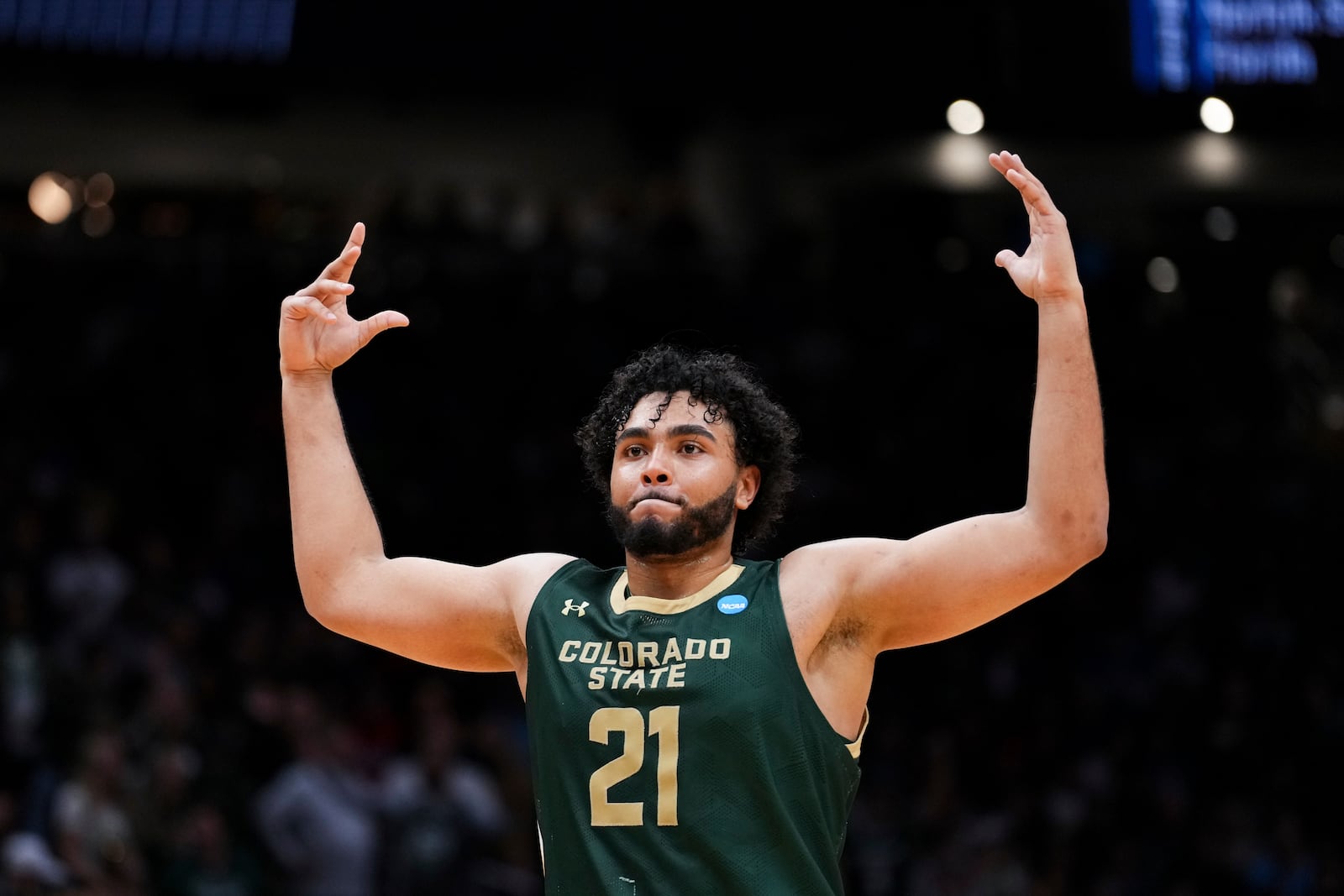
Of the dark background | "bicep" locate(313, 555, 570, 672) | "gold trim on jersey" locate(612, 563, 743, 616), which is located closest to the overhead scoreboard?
the dark background

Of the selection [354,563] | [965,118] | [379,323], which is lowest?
[354,563]

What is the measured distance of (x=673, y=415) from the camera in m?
4.40

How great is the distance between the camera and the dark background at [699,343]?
36.3ft

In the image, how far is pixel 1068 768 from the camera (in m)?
12.7

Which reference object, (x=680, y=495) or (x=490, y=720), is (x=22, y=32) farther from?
(x=680, y=495)

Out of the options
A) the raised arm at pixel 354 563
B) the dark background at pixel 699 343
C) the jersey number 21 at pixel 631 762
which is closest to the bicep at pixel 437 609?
the raised arm at pixel 354 563

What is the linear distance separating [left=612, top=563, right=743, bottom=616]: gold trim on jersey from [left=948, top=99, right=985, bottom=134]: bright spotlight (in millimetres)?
8479

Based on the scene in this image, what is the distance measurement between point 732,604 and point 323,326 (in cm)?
125

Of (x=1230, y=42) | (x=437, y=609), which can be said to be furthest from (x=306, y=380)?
(x=1230, y=42)

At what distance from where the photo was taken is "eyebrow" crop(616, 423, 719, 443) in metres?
4.35

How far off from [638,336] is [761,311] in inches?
41.9

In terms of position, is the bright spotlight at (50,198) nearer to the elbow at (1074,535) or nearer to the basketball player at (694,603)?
the basketball player at (694,603)

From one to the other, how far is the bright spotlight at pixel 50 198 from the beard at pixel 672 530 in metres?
15.3

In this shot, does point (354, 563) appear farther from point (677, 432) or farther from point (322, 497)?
point (677, 432)
